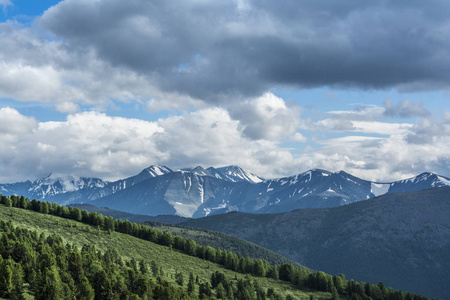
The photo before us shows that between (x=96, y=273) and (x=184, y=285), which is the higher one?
(x=96, y=273)

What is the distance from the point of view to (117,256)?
199 m

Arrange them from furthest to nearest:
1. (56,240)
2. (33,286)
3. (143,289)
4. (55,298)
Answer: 1. (56,240)
2. (143,289)
3. (33,286)
4. (55,298)

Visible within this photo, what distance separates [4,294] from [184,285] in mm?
93359

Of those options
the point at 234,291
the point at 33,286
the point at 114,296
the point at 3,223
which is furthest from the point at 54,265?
the point at 234,291

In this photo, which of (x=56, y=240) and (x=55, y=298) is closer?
(x=55, y=298)

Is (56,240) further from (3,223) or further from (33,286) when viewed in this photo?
(33,286)

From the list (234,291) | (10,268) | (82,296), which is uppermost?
(10,268)

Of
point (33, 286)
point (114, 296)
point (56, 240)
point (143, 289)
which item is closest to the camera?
point (33, 286)

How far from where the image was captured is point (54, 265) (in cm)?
12988

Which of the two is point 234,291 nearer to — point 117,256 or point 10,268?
point 117,256

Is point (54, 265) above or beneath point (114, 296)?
above

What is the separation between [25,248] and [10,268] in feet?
94.5

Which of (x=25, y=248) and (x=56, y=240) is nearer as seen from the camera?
(x=25, y=248)

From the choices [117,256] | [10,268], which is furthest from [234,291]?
Answer: [10,268]
